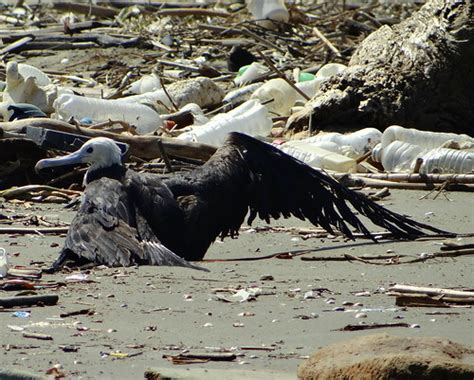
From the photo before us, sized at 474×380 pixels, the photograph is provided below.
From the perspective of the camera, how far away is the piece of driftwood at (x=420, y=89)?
11625 millimetres

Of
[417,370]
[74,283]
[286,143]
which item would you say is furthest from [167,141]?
[417,370]

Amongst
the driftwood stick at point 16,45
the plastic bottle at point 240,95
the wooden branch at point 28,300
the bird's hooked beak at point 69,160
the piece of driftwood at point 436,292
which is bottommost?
the driftwood stick at point 16,45

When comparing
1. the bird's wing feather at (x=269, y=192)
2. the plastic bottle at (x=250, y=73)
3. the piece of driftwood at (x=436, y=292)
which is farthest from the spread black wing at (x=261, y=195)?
the plastic bottle at (x=250, y=73)

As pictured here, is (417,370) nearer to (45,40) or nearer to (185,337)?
(185,337)

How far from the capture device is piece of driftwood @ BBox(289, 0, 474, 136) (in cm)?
1162

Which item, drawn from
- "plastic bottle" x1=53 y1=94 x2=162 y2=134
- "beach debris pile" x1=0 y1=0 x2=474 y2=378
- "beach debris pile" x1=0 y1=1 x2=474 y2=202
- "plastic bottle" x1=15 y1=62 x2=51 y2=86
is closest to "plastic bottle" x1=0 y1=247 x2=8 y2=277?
"beach debris pile" x1=0 y1=0 x2=474 y2=378

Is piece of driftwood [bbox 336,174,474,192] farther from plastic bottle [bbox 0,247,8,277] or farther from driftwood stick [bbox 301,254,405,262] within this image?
plastic bottle [bbox 0,247,8,277]

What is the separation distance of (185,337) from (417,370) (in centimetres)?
141

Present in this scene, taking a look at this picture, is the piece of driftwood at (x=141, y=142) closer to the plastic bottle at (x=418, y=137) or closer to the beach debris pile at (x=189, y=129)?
the beach debris pile at (x=189, y=129)

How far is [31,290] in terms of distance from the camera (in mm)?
6184

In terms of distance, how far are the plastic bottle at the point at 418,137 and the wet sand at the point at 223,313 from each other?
2914 millimetres

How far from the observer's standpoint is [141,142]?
33.0 feet

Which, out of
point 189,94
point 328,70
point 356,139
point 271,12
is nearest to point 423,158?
point 356,139

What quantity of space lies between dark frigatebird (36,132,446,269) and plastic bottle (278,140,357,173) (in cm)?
175
